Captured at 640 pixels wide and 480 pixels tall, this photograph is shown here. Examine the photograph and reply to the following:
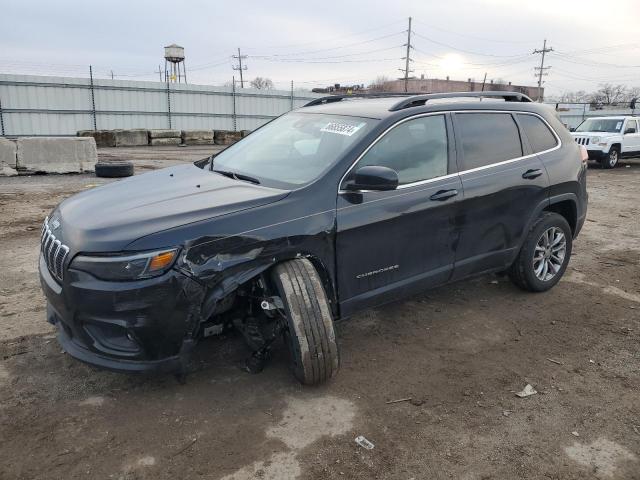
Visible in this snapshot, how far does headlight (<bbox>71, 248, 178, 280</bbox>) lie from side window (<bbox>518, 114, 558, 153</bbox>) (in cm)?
337

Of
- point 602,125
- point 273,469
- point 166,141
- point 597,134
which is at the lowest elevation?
point 273,469

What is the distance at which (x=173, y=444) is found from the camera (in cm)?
261

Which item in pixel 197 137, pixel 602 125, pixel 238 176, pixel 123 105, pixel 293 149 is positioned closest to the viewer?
pixel 238 176

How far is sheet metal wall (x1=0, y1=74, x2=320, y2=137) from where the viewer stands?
20.4m

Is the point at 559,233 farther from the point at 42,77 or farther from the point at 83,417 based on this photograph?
the point at 42,77

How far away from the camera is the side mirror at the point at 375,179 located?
3.09m

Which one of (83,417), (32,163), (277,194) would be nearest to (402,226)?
(277,194)

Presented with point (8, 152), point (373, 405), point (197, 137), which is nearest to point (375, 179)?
point (373, 405)

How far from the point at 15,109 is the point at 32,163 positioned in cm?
1122

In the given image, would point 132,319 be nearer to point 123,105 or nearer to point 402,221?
point 402,221

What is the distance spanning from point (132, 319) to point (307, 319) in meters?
0.97

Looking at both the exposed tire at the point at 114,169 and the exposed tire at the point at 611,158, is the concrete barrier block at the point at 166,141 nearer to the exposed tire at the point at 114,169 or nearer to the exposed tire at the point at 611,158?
the exposed tire at the point at 114,169

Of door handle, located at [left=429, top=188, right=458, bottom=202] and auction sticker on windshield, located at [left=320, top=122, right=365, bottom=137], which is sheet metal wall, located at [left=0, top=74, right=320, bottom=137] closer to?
auction sticker on windshield, located at [left=320, top=122, right=365, bottom=137]

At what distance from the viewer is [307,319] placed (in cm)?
292
